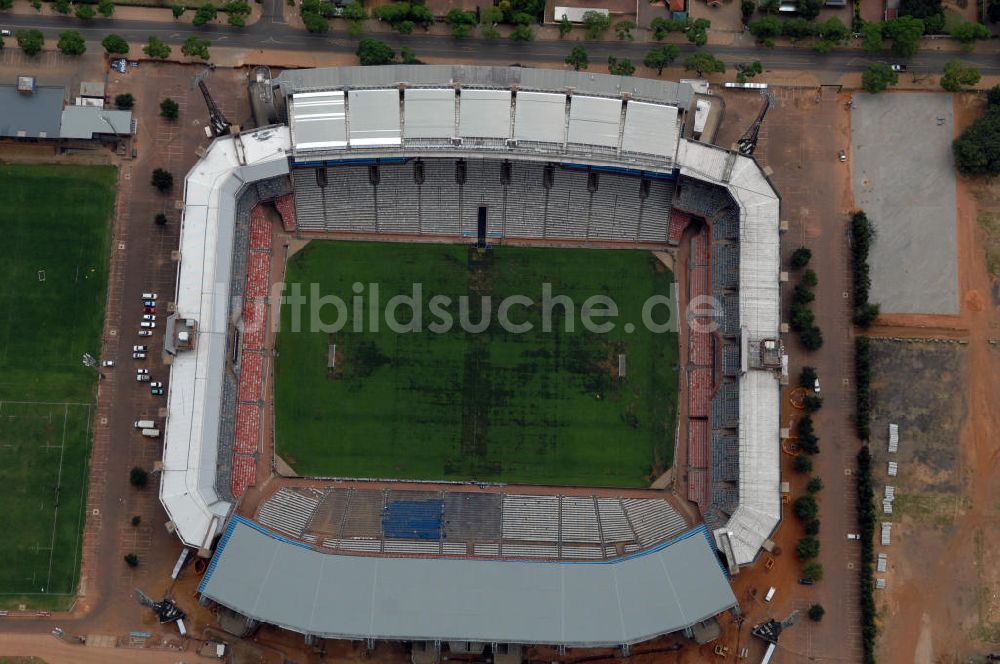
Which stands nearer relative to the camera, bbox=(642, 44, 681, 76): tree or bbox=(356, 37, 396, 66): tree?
bbox=(356, 37, 396, 66): tree

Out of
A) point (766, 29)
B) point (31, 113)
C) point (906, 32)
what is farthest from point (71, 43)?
point (906, 32)

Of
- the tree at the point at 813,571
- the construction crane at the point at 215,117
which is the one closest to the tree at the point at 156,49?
the construction crane at the point at 215,117

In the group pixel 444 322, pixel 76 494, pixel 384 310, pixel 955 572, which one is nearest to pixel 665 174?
pixel 444 322

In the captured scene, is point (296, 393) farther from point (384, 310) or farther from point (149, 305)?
point (149, 305)

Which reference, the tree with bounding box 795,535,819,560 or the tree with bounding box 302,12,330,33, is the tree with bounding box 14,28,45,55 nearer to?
the tree with bounding box 302,12,330,33

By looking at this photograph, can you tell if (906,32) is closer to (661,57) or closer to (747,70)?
(747,70)

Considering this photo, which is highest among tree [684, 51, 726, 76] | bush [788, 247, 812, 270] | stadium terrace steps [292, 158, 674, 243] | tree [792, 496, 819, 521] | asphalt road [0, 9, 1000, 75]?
asphalt road [0, 9, 1000, 75]

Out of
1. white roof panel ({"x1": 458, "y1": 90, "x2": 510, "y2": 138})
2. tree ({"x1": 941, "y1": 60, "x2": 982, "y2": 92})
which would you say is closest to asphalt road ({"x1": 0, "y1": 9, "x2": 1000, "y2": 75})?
tree ({"x1": 941, "y1": 60, "x2": 982, "y2": 92})
